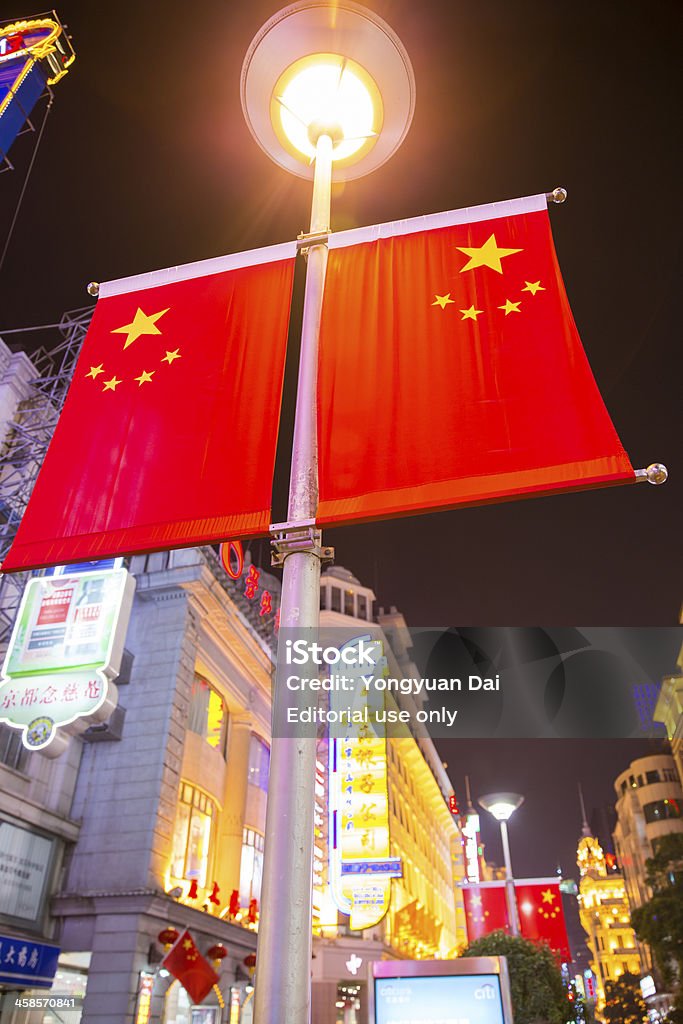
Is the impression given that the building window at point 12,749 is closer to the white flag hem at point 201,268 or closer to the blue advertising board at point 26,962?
the blue advertising board at point 26,962

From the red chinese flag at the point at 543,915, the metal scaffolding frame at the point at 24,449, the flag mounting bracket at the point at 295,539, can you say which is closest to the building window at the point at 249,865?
the red chinese flag at the point at 543,915

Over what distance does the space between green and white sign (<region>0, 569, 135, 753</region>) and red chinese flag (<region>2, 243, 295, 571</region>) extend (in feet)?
46.1

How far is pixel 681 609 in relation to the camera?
72.4 meters

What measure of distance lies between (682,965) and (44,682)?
117 ft

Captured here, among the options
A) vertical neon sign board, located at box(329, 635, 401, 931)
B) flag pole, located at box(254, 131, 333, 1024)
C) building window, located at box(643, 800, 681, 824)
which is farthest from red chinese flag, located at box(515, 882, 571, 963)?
building window, located at box(643, 800, 681, 824)

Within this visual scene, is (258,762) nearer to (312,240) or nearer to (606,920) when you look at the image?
(312,240)

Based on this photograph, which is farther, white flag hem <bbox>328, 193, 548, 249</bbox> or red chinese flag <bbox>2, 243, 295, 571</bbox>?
white flag hem <bbox>328, 193, 548, 249</bbox>

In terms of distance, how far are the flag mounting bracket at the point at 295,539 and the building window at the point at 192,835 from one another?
21817mm

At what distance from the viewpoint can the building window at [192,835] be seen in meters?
24.8

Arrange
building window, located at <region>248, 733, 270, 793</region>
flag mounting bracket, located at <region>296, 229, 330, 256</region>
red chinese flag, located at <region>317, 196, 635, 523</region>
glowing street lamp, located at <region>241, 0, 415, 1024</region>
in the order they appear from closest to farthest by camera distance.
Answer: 1. glowing street lamp, located at <region>241, 0, 415, 1024</region>
2. red chinese flag, located at <region>317, 196, 635, 523</region>
3. flag mounting bracket, located at <region>296, 229, 330, 256</region>
4. building window, located at <region>248, 733, 270, 793</region>

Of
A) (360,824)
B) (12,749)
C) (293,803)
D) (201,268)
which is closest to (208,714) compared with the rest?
(12,749)

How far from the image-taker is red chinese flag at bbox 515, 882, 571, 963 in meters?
29.0

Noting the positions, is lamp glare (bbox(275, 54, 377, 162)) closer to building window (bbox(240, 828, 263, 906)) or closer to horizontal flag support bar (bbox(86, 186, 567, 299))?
horizontal flag support bar (bbox(86, 186, 567, 299))

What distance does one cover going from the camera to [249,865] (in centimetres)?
2994
